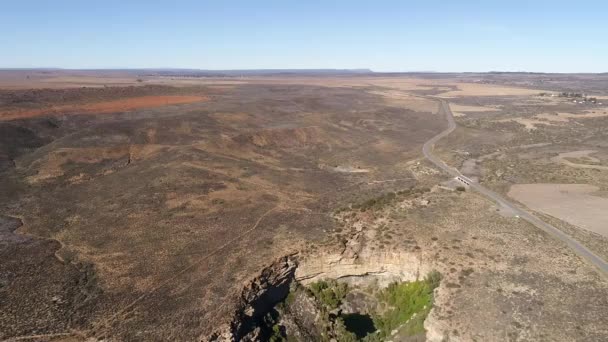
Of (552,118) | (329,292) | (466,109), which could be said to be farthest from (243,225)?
(466,109)

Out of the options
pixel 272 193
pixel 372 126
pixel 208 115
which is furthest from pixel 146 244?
pixel 372 126

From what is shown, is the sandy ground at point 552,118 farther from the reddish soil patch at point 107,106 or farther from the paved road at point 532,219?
the reddish soil patch at point 107,106

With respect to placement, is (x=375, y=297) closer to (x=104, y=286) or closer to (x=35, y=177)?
(x=104, y=286)

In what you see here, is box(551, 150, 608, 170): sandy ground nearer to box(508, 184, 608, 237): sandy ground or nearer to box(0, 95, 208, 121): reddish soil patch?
box(508, 184, 608, 237): sandy ground

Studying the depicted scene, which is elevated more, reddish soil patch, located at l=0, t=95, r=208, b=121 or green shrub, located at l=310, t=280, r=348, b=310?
reddish soil patch, located at l=0, t=95, r=208, b=121

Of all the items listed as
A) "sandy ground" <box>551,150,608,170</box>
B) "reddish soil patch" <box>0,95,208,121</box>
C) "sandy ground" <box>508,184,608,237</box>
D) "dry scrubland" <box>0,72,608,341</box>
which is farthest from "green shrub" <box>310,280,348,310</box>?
"reddish soil patch" <box>0,95,208,121</box>

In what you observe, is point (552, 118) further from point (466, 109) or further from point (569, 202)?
point (569, 202)
